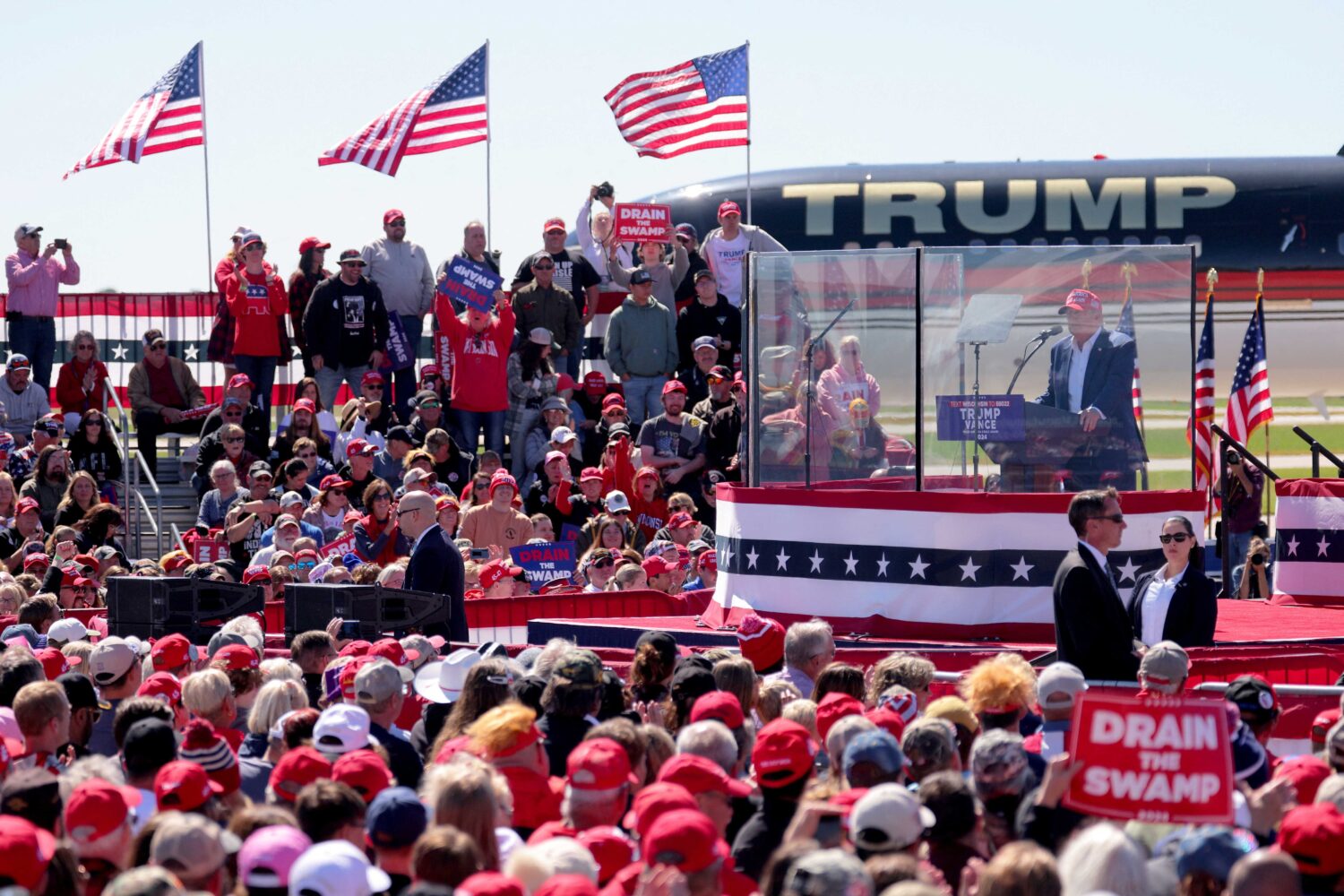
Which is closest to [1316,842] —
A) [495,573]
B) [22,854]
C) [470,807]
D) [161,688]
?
[470,807]

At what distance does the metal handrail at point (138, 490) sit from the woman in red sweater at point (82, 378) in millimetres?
263

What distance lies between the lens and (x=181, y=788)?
5.94 metres

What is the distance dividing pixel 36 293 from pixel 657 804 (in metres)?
15.3

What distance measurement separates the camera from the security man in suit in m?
8.67

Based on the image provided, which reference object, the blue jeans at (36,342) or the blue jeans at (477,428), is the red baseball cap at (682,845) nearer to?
the blue jeans at (477,428)

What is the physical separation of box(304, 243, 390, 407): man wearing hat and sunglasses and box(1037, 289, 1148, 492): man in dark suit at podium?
28.2 ft

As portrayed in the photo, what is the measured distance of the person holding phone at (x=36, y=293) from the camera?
19125 millimetres

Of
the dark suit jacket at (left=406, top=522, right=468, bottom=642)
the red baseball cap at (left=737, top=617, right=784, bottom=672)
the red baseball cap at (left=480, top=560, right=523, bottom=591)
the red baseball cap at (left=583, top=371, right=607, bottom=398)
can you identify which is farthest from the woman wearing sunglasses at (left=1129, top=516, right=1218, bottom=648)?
the red baseball cap at (left=583, top=371, right=607, bottom=398)

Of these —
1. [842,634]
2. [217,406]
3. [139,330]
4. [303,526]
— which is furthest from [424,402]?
[842,634]

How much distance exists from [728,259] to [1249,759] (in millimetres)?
13579

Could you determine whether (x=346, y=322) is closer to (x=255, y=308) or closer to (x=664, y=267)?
(x=255, y=308)

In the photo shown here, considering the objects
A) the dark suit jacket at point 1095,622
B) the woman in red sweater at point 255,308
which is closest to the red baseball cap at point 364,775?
the dark suit jacket at point 1095,622

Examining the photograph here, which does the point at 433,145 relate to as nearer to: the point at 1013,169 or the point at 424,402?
the point at 424,402

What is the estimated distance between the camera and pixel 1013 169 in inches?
1162
